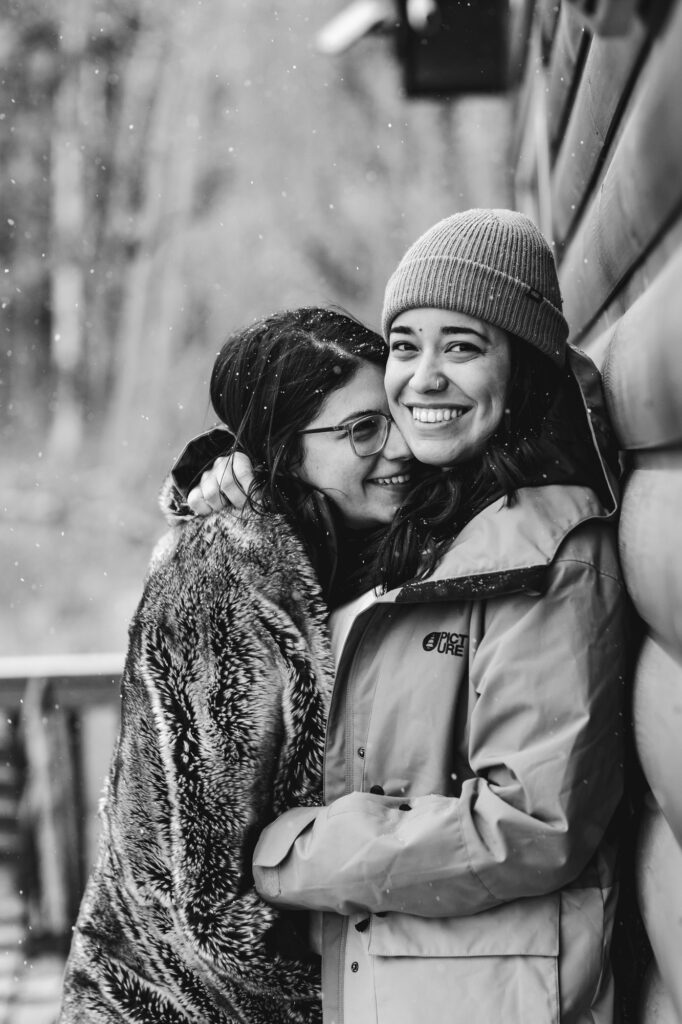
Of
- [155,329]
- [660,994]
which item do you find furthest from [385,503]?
[155,329]

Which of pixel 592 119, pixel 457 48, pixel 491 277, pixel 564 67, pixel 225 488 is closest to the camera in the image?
pixel 491 277

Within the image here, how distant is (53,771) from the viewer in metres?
3.75

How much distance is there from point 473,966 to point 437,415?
1.01 meters

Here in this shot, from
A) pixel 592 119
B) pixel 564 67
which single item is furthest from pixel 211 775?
pixel 564 67

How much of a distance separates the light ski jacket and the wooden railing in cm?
219

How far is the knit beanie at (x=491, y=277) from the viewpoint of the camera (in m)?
1.80

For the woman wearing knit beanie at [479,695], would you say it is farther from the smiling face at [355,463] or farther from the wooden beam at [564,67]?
the wooden beam at [564,67]

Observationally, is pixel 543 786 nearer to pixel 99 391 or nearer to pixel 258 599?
pixel 258 599

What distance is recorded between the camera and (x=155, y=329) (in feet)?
46.0

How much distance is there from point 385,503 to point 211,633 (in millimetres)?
508

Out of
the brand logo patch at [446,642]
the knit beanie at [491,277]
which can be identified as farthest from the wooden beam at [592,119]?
the brand logo patch at [446,642]

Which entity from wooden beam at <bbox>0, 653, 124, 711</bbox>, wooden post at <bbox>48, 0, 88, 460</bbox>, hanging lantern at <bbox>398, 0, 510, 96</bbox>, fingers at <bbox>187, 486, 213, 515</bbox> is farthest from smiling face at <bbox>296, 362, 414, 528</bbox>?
wooden post at <bbox>48, 0, 88, 460</bbox>

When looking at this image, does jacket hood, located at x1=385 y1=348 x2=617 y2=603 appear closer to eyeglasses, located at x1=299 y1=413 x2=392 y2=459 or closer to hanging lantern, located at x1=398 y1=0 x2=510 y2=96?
eyeglasses, located at x1=299 y1=413 x2=392 y2=459

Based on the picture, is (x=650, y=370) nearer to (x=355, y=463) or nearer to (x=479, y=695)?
(x=479, y=695)
